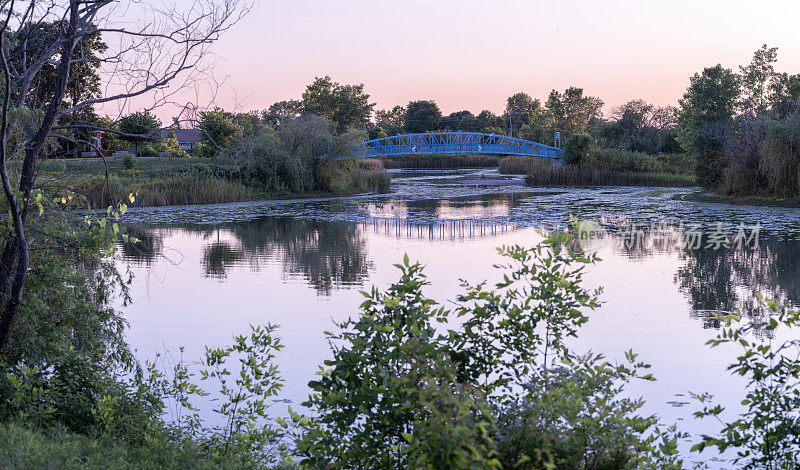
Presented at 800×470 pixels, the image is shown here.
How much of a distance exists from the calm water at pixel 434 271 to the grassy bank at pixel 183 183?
1.95 metres

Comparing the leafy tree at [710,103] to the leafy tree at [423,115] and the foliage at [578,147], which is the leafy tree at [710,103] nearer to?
the foliage at [578,147]

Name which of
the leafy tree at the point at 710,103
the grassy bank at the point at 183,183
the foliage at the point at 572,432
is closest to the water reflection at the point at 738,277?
the foliage at the point at 572,432

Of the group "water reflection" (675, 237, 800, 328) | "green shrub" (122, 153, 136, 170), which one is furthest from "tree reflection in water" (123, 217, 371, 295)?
"green shrub" (122, 153, 136, 170)

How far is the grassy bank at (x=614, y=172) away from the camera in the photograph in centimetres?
4535

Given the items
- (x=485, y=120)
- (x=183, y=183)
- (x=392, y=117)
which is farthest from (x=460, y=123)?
(x=183, y=183)

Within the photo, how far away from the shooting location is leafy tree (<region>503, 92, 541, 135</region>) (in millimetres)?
136250

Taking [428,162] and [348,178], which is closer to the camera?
[348,178]

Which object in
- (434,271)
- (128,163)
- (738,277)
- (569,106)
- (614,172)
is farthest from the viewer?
(569,106)

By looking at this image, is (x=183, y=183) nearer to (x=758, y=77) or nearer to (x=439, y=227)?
(x=439, y=227)

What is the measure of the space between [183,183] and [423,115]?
9227 centimetres

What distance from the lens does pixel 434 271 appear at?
46.8ft

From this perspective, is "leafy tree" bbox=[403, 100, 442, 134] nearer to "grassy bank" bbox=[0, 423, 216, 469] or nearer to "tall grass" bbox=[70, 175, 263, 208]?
"tall grass" bbox=[70, 175, 263, 208]

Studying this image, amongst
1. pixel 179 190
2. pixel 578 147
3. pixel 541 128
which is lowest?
pixel 179 190

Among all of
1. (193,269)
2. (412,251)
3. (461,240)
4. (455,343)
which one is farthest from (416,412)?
(461,240)
